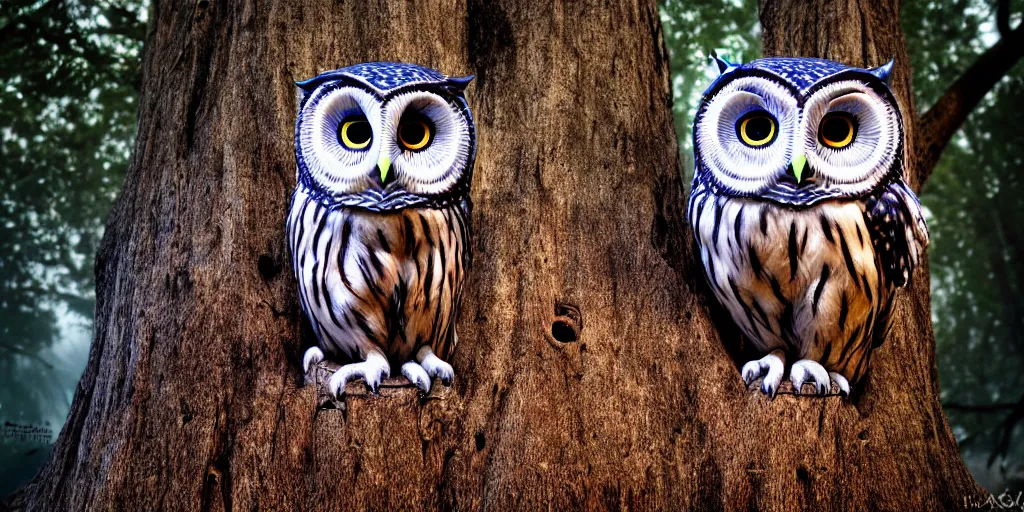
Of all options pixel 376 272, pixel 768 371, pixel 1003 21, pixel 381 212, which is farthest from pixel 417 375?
pixel 1003 21

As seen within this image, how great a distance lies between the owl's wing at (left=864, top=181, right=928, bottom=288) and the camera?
86.5 inches

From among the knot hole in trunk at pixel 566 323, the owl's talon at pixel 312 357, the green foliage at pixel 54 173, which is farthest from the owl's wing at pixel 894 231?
the green foliage at pixel 54 173

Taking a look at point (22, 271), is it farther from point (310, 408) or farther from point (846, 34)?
point (846, 34)

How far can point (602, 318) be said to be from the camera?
2535 mm

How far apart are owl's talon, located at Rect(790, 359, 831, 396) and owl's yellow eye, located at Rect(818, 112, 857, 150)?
57 centimetres

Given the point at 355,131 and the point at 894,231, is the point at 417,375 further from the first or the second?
the point at 894,231

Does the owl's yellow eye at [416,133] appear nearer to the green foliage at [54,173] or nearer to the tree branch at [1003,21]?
the green foliage at [54,173]

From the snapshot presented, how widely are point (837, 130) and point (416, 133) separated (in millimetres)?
1071

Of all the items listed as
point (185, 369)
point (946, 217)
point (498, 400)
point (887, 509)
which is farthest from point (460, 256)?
point (946, 217)

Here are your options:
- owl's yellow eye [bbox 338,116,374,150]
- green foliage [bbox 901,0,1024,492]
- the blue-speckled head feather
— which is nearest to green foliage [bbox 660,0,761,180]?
green foliage [bbox 901,0,1024,492]

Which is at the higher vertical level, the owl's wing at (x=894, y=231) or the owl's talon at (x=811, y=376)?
the owl's wing at (x=894, y=231)

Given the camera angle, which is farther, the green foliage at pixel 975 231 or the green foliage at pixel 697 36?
the green foliage at pixel 697 36

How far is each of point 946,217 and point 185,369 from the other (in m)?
4.42

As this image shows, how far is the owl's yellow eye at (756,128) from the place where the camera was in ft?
7.29
